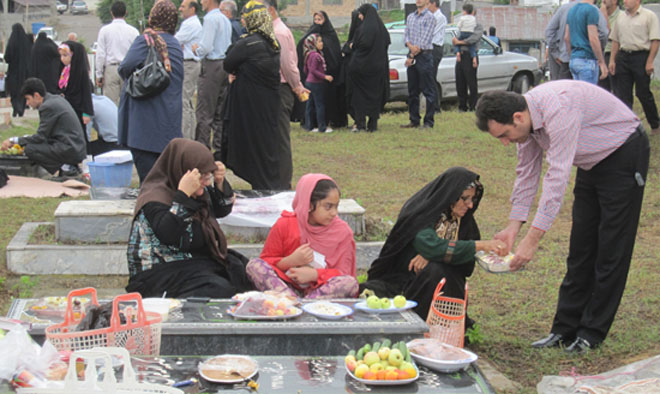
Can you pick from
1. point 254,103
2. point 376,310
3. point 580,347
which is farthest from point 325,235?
point 254,103

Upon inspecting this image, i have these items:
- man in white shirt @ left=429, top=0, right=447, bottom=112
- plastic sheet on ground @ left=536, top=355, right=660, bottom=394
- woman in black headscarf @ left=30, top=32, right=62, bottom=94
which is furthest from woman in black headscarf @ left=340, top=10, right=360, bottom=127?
plastic sheet on ground @ left=536, top=355, right=660, bottom=394

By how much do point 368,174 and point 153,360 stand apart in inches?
245

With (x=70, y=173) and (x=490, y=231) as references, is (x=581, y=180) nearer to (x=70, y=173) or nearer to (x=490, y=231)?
(x=490, y=231)

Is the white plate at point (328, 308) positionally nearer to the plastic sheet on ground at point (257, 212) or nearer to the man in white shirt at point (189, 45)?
the plastic sheet on ground at point (257, 212)

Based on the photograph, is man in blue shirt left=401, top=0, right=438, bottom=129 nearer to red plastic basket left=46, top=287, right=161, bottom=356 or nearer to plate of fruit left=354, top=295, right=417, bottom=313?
plate of fruit left=354, top=295, right=417, bottom=313

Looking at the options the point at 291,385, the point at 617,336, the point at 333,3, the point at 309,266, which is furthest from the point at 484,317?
the point at 333,3

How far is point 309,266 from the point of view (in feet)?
14.3

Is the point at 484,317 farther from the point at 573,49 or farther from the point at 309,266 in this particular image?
the point at 573,49

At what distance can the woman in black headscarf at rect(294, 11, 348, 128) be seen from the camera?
450 inches

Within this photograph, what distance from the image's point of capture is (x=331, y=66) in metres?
11.6

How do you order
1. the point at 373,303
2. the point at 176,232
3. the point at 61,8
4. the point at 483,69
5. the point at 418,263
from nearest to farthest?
the point at 373,303 < the point at 176,232 < the point at 418,263 < the point at 483,69 < the point at 61,8

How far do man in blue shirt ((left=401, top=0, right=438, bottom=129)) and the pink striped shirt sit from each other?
301 inches

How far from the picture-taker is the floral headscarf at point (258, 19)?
6.41m

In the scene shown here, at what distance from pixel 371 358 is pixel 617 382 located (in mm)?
1142
